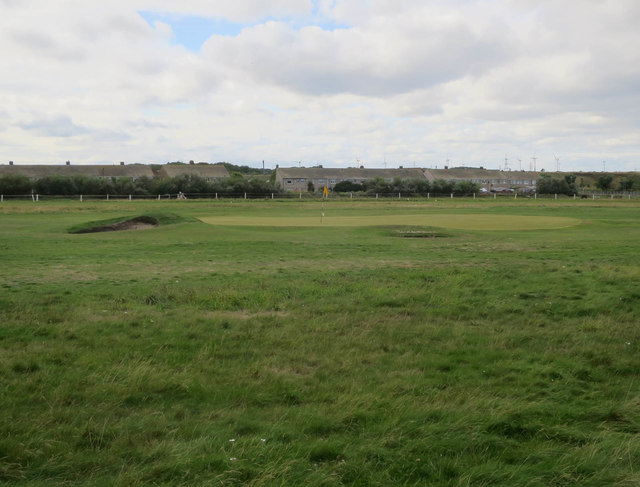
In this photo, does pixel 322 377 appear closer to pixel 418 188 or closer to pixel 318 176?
pixel 418 188

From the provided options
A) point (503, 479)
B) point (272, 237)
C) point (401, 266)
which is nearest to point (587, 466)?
point (503, 479)

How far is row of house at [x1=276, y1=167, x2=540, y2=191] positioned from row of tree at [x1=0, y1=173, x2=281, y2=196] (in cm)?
3548

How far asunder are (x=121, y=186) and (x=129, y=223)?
169ft

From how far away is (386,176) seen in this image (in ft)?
444

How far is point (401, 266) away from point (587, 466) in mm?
12967

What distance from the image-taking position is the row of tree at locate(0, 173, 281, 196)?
257 ft

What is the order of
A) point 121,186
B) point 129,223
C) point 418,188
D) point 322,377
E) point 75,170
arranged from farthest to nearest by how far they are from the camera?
point 75,170, point 418,188, point 121,186, point 129,223, point 322,377

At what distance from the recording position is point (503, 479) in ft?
15.8

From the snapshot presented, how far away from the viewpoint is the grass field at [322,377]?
5012 mm

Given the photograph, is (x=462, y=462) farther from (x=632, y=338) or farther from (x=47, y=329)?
(x=47, y=329)

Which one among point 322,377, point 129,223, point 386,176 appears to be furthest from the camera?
point 386,176

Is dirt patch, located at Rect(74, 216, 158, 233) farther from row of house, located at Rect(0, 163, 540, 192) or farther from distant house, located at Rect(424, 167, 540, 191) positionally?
distant house, located at Rect(424, 167, 540, 191)

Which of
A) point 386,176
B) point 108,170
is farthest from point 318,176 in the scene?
point 108,170

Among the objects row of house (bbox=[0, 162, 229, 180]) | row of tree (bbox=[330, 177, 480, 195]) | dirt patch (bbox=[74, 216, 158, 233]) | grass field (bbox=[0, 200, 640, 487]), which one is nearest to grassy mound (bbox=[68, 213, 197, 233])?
dirt patch (bbox=[74, 216, 158, 233])
